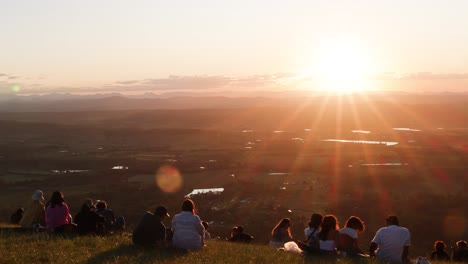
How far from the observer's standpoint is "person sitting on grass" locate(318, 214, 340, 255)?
12773mm

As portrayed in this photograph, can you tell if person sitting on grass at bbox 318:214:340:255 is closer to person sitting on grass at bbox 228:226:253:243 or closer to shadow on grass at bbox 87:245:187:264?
shadow on grass at bbox 87:245:187:264

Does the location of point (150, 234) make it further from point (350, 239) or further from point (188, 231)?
point (350, 239)

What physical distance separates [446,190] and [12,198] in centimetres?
5682

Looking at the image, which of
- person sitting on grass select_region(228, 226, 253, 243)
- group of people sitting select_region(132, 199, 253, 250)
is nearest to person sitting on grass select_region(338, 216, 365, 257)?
group of people sitting select_region(132, 199, 253, 250)

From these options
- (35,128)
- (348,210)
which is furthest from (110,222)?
(35,128)

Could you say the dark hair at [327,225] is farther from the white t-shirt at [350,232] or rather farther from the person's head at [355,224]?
the person's head at [355,224]

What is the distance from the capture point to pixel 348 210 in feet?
179

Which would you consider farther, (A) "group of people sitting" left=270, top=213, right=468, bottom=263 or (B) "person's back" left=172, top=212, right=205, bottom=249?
(B) "person's back" left=172, top=212, right=205, bottom=249

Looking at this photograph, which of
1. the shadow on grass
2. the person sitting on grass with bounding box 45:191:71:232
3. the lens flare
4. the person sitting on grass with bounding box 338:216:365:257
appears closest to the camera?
the shadow on grass

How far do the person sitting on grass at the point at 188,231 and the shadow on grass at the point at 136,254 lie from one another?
369 millimetres

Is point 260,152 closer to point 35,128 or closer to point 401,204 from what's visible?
point 401,204

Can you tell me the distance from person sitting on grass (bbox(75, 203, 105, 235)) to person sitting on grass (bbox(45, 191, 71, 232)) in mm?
401

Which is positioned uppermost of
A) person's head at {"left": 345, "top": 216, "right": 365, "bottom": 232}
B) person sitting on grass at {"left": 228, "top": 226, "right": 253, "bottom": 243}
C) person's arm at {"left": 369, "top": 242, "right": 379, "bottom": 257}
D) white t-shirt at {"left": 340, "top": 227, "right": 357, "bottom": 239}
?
person's head at {"left": 345, "top": 216, "right": 365, "bottom": 232}

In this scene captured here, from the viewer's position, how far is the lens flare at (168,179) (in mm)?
69375
